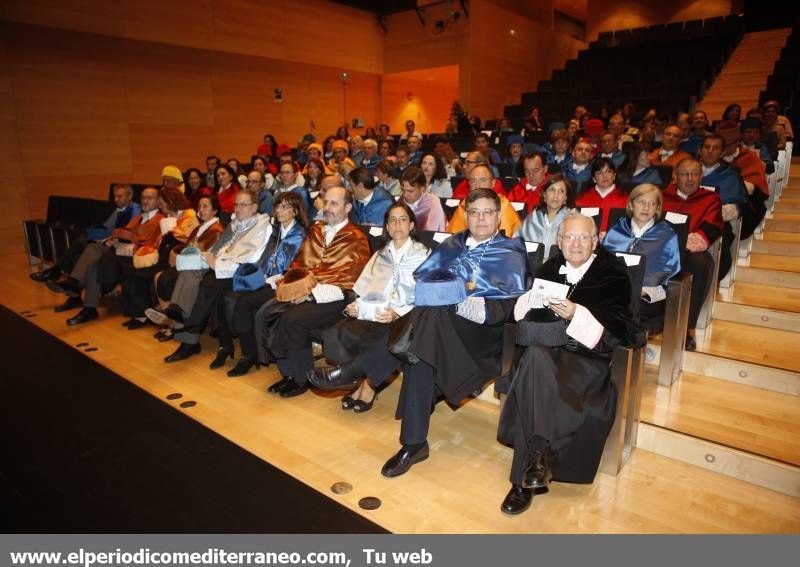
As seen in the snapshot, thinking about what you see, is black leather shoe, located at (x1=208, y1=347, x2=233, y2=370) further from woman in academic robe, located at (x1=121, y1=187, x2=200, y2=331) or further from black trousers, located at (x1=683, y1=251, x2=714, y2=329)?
black trousers, located at (x1=683, y1=251, x2=714, y2=329)

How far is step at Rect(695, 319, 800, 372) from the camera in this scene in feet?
9.13

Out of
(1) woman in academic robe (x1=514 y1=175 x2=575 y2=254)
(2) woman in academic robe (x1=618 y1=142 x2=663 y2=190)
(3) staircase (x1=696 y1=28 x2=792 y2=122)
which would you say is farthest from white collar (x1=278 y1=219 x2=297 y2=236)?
(3) staircase (x1=696 y1=28 x2=792 y2=122)

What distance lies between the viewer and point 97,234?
198 inches

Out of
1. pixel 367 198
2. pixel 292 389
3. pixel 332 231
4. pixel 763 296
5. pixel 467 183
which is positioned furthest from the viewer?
pixel 467 183

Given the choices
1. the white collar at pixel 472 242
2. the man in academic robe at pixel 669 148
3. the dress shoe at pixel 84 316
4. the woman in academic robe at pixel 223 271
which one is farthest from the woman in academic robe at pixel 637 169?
the dress shoe at pixel 84 316

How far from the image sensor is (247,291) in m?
3.47

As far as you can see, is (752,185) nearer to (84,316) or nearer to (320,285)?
(320,285)

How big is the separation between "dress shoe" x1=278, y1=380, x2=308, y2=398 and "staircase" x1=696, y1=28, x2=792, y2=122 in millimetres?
8767

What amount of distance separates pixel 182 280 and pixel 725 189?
12.8ft

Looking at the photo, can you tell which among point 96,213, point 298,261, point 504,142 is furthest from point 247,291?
point 504,142

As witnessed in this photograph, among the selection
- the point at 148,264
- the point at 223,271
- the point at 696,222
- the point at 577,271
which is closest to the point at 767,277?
the point at 696,222

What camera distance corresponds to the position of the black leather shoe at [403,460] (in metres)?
2.37

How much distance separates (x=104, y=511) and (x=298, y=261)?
68.7 inches

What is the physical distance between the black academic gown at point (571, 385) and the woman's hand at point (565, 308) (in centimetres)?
5
